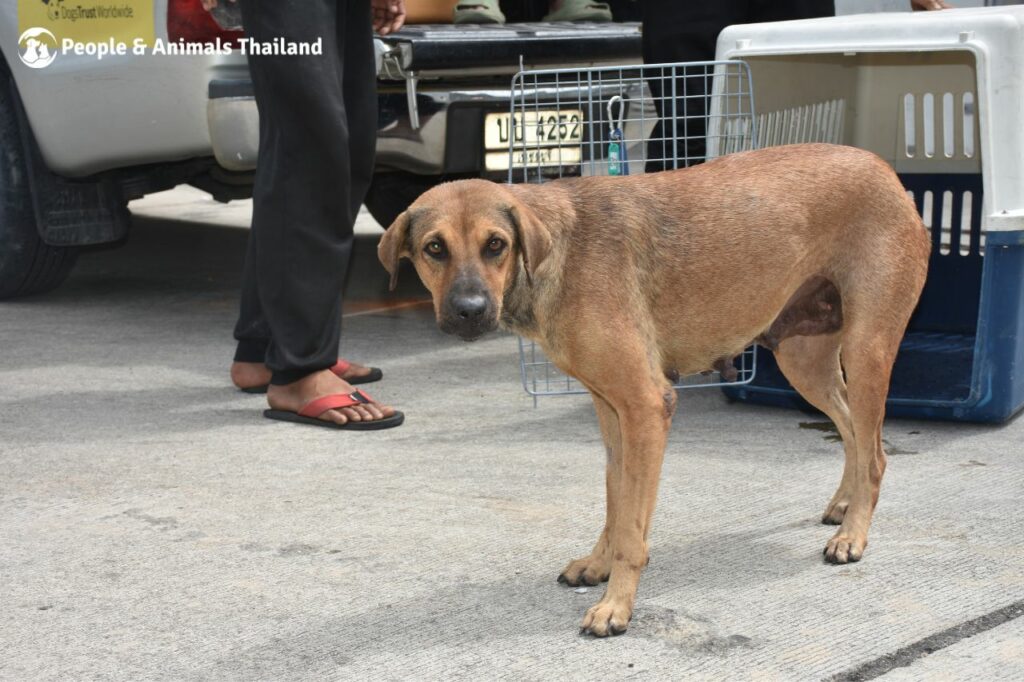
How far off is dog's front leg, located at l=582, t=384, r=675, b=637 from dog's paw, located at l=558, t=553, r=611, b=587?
159 millimetres

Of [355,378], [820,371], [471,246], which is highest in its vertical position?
[471,246]

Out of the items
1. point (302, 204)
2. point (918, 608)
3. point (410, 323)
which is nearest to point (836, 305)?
point (918, 608)

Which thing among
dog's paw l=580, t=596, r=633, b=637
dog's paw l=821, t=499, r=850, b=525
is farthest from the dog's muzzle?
dog's paw l=821, t=499, r=850, b=525

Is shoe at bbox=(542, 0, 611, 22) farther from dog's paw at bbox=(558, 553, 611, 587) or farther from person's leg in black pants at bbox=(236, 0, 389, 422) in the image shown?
dog's paw at bbox=(558, 553, 611, 587)

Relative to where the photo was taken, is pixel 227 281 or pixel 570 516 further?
pixel 227 281

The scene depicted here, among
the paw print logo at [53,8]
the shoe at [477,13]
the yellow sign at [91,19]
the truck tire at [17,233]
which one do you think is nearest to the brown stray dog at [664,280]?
the shoe at [477,13]

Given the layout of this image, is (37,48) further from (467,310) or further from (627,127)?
(467,310)

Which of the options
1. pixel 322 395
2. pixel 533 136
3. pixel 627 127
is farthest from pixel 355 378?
pixel 627 127

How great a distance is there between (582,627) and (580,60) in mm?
3407

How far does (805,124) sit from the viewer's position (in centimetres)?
507

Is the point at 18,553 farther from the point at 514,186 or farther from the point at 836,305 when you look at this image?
the point at 836,305

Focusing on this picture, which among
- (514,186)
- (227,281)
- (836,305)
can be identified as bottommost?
(227,281)

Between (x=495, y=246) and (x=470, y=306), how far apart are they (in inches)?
6.6

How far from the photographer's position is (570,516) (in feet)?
12.1
